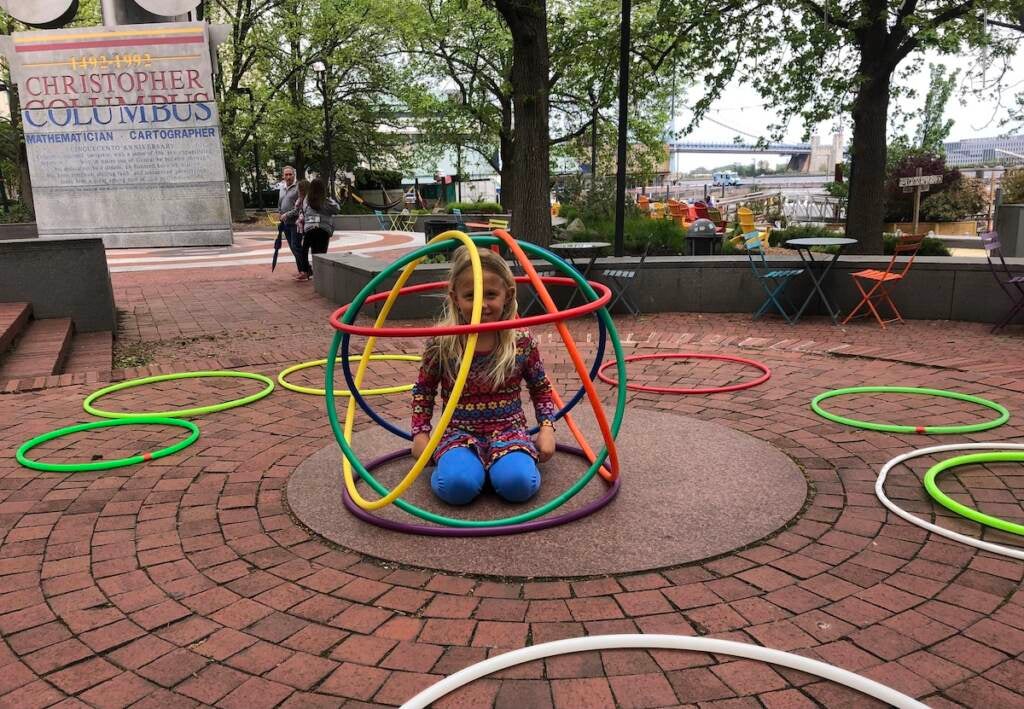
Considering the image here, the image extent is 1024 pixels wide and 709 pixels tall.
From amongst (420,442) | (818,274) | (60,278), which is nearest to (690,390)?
(420,442)

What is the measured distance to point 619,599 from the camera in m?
2.74

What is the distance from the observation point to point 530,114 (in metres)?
10.7

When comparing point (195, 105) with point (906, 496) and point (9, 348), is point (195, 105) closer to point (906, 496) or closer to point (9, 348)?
point (9, 348)

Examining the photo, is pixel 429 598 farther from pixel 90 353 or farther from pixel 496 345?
pixel 90 353

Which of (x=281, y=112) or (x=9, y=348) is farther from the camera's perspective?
(x=281, y=112)

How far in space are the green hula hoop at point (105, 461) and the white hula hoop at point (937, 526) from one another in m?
3.89

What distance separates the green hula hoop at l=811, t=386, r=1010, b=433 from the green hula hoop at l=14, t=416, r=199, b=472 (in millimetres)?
4089

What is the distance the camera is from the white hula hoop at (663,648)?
2139 millimetres

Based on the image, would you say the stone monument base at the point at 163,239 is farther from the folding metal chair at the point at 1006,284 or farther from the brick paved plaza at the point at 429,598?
the folding metal chair at the point at 1006,284

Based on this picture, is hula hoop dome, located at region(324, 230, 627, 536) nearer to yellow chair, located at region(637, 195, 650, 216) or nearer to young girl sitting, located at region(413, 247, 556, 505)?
young girl sitting, located at region(413, 247, 556, 505)

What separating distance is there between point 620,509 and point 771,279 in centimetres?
639

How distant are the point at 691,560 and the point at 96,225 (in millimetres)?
19208

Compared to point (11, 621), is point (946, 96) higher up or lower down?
higher up

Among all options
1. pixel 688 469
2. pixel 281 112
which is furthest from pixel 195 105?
pixel 688 469
